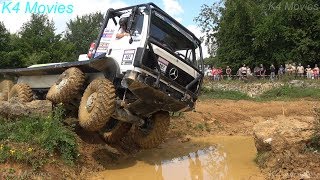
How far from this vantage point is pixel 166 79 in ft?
26.2

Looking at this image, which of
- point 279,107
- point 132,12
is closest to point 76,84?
point 132,12

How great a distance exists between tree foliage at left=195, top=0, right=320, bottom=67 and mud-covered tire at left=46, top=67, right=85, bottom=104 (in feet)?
75.5

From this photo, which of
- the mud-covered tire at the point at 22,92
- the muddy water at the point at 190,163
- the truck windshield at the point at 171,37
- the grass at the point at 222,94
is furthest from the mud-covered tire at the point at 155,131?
the grass at the point at 222,94

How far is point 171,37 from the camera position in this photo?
8750mm

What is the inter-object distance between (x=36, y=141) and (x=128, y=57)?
2244 mm

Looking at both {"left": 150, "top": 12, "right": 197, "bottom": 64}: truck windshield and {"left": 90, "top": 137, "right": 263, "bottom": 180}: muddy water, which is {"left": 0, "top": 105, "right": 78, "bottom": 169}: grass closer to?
{"left": 90, "top": 137, "right": 263, "bottom": 180}: muddy water

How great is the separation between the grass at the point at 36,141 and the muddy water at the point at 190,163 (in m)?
0.83

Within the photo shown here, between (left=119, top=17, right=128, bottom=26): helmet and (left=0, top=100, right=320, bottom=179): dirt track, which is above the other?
(left=119, top=17, right=128, bottom=26): helmet

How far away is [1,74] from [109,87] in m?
5.12

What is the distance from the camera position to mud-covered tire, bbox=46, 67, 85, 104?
8.44 meters

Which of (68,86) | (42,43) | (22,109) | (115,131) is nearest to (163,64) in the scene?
(68,86)

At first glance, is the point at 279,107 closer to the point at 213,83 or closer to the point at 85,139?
the point at 213,83

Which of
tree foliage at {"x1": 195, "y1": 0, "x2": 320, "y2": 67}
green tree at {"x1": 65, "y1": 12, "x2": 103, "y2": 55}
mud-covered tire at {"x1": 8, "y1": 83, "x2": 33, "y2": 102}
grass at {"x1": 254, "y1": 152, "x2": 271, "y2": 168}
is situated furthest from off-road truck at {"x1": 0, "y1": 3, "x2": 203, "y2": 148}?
green tree at {"x1": 65, "y1": 12, "x2": 103, "y2": 55}

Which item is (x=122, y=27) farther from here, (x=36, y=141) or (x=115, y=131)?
(x=36, y=141)
